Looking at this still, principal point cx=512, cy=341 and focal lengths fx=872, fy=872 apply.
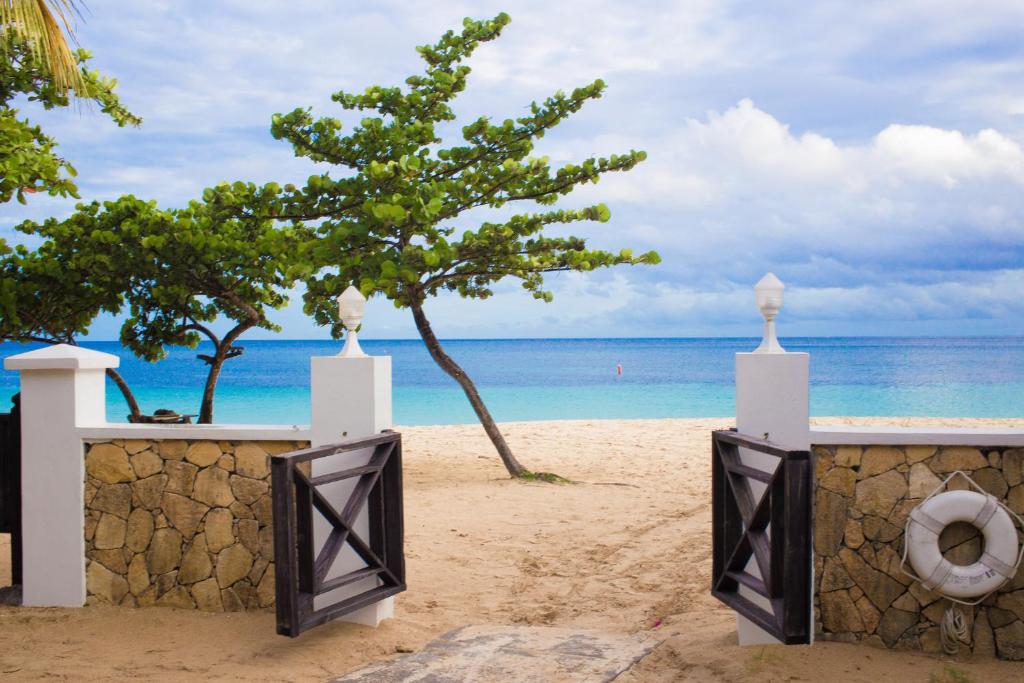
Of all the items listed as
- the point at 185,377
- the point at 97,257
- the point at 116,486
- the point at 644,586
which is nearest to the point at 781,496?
the point at 644,586

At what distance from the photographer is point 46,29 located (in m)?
7.01

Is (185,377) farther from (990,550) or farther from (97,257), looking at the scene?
(990,550)

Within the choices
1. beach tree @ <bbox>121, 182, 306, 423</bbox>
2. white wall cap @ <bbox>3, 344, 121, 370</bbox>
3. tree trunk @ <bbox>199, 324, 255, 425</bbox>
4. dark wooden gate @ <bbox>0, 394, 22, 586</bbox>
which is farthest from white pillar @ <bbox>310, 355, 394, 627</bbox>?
tree trunk @ <bbox>199, 324, 255, 425</bbox>

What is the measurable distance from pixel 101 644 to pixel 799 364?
404 centimetres

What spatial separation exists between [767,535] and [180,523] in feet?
11.2

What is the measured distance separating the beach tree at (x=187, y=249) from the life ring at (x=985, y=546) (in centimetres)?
818

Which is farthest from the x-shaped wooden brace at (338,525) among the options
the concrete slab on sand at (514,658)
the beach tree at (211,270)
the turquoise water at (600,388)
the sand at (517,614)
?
the turquoise water at (600,388)

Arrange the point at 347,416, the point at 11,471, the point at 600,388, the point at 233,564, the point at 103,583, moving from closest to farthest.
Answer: the point at 347,416 < the point at 233,564 < the point at 103,583 < the point at 11,471 < the point at 600,388

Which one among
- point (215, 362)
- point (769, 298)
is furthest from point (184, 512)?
point (215, 362)

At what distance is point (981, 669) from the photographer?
420 cm

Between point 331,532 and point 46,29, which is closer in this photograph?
point 331,532

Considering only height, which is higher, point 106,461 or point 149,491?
point 106,461

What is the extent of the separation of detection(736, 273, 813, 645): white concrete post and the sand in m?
0.51

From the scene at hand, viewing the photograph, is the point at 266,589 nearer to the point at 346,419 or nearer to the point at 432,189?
the point at 346,419
